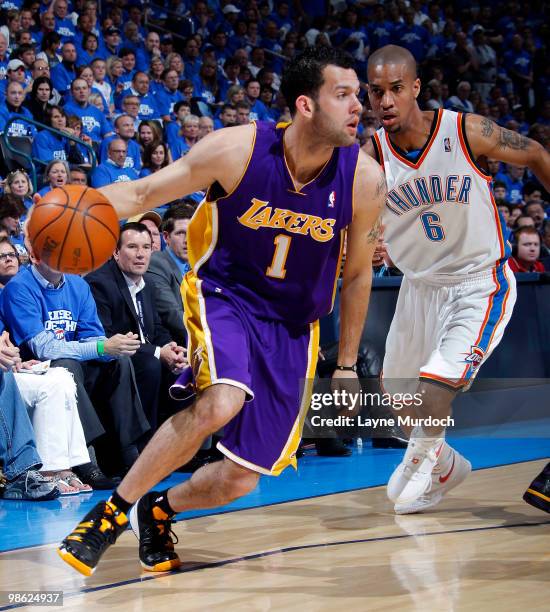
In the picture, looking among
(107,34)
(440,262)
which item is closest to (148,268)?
(440,262)

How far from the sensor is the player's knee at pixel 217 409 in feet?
11.3

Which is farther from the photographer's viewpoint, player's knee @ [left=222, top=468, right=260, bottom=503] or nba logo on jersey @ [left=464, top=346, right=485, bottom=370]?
nba logo on jersey @ [left=464, top=346, right=485, bottom=370]

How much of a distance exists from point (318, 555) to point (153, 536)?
27.7 inches

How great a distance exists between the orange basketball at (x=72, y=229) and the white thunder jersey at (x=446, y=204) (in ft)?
6.01

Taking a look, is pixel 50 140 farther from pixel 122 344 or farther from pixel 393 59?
pixel 393 59

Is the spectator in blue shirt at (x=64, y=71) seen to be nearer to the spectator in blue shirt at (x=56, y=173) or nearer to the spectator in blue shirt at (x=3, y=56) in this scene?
the spectator in blue shirt at (x=3, y=56)

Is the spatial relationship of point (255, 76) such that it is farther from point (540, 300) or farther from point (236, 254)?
point (236, 254)

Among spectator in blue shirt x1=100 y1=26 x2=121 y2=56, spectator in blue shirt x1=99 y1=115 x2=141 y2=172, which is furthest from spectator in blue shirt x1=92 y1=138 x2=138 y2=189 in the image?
spectator in blue shirt x1=100 y1=26 x2=121 y2=56

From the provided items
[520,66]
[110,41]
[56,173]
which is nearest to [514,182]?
[520,66]

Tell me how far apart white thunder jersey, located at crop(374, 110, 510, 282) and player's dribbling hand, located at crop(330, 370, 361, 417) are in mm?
1233

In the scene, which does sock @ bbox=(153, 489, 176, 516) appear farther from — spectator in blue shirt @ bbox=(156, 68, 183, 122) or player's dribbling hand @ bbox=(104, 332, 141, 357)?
spectator in blue shirt @ bbox=(156, 68, 183, 122)

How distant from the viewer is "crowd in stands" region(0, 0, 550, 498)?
19.0ft

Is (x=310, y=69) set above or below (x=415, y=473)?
above

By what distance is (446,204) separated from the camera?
4719 mm
